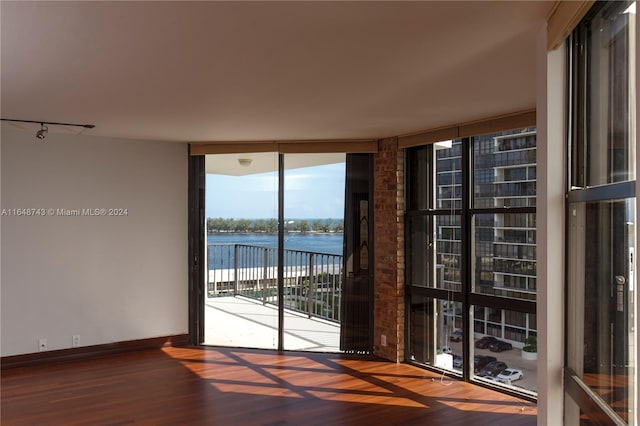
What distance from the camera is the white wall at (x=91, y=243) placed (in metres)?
5.31

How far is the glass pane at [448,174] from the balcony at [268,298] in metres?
1.41

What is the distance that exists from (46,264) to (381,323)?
137 inches

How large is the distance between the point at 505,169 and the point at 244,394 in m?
2.89

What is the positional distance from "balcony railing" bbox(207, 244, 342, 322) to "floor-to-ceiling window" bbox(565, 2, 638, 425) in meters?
3.82

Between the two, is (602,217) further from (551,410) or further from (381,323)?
(381,323)

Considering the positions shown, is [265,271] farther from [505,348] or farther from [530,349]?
[530,349]

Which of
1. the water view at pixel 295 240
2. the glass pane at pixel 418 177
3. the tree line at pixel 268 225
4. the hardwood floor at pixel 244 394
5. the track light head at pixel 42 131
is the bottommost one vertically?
the hardwood floor at pixel 244 394

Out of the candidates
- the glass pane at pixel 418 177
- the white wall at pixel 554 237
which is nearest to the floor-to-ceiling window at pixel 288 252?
the glass pane at pixel 418 177

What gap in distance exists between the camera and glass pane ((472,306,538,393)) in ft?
14.6

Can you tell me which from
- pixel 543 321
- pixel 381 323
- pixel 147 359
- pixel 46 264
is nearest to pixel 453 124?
pixel 381 323

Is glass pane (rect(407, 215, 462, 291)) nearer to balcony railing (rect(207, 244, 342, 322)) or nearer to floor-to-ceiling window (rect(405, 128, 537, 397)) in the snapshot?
floor-to-ceiling window (rect(405, 128, 537, 397))

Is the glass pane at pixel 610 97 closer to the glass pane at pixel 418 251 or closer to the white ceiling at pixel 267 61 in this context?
the white ceiling at pixel 267 61

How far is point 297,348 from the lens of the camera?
602 cm

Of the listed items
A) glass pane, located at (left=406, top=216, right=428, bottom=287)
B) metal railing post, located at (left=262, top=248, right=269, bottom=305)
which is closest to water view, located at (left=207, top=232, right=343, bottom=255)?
metal railing post, located at (left=262, top=248, right=269, bottom=305)
